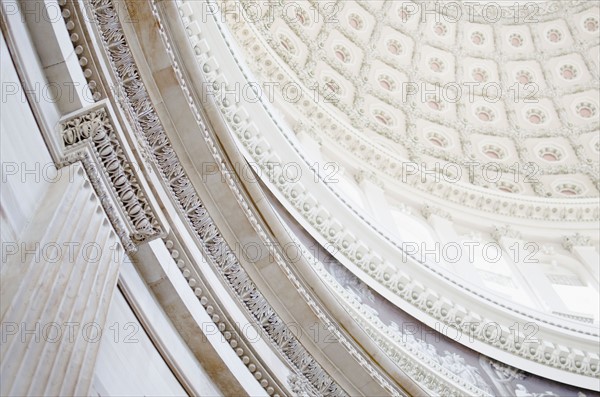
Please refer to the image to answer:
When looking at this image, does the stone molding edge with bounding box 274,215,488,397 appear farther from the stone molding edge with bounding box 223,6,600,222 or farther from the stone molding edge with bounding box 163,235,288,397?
the stone molding edge with bounding box 223,6,600,222

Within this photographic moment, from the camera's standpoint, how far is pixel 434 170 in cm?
2119

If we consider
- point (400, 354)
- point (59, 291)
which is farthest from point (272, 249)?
point (59, 291)

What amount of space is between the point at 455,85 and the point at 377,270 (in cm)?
1535

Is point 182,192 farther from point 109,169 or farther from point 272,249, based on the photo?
point 109,169

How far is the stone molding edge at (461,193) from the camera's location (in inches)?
721

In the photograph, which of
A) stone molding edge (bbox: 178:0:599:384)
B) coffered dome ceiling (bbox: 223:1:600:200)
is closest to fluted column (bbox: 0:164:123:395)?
stone molding edge (bbox: 178:0:599:384)

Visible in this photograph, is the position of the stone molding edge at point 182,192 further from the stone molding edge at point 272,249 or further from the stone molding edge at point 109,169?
the stone molding edge at point 109,169

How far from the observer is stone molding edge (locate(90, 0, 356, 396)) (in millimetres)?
6523

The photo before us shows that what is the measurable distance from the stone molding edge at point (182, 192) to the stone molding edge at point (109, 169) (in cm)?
87

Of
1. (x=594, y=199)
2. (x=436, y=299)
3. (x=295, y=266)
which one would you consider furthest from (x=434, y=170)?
(x=295, y=266)

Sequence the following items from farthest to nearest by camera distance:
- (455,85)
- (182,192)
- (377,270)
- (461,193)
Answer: (455,85) → (461,193) → (377,270) → (182,192)

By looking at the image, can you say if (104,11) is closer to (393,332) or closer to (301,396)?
(301,396)

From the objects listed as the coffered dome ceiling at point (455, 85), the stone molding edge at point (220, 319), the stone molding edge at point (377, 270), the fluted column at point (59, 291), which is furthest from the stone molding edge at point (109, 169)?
the coffered dome ceiling at point (455, 85)

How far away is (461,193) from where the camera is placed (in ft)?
65.5
